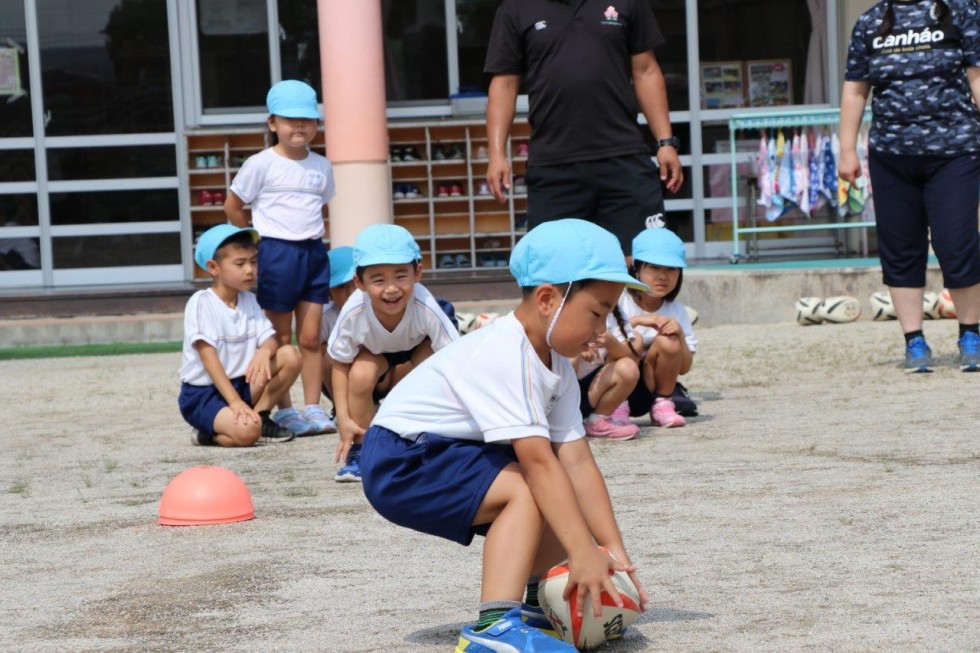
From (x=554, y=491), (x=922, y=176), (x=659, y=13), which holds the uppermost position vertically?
(x=659, y=13)

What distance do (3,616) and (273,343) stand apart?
3397 mm

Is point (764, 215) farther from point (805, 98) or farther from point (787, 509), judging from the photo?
point (787, 509)

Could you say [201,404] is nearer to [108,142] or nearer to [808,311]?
[808,311]

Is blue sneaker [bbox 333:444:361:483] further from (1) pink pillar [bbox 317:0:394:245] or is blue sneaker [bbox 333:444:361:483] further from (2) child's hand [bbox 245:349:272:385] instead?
(1) pink pillar [bbox 317:0:394:245]

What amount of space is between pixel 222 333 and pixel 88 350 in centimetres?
524

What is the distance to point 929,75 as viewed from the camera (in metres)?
7.84

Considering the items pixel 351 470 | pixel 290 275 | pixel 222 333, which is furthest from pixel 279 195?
pixel 351 470

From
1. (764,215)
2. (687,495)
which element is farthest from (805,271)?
(687,495)

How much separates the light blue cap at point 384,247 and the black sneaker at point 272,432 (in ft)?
5.90

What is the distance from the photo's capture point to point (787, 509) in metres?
4.81

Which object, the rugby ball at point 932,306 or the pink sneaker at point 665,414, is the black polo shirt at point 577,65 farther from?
the rugby ball at point 932,306

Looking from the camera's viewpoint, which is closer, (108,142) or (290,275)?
(290,275)

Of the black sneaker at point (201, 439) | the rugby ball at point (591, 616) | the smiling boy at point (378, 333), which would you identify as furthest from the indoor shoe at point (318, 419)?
the rugby ball at point (591, 616)

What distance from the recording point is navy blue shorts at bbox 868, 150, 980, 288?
786 cm
